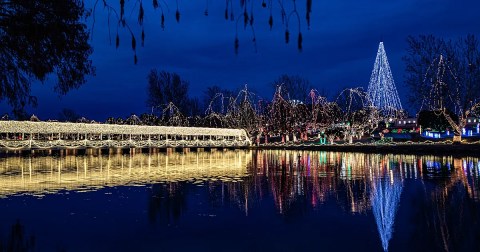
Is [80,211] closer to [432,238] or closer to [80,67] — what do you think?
[80,67]

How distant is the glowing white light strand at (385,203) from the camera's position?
375 inches

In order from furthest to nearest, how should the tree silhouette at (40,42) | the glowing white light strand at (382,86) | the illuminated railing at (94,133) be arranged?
the glowing white light strand at (382,86) < the illuminated railing at (94,133) < the tree silhouette at (40,42)

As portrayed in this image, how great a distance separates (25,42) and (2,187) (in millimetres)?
12891

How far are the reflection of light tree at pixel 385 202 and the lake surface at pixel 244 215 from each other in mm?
27

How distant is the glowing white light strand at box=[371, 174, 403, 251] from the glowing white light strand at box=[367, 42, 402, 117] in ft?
120

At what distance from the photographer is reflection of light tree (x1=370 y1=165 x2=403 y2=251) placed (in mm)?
9602

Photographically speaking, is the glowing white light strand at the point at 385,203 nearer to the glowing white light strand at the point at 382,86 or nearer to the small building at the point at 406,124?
the glowing white light strand at the point at 382,86

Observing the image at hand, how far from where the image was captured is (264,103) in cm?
7988

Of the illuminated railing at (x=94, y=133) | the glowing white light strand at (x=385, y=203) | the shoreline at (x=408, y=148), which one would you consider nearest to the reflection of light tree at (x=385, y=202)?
the glowing white light strand at (x=385, y=203)

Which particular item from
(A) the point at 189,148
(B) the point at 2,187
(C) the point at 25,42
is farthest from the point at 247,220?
(A) the point at 189,148

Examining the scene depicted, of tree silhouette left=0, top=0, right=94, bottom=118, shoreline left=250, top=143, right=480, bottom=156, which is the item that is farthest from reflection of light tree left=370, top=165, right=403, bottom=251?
shoreline left=250, top=143, right=480, bottom=156

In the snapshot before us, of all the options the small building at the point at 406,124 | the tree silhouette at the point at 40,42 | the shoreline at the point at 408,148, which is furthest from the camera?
the small building at the point at 406,124

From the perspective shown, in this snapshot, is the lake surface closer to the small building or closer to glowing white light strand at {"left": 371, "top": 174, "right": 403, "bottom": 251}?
glowing white light strand at {"left": 371, "top": 174, "right": 403, "bottom": 251}

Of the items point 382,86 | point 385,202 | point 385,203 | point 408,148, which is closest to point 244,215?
point 385,203
